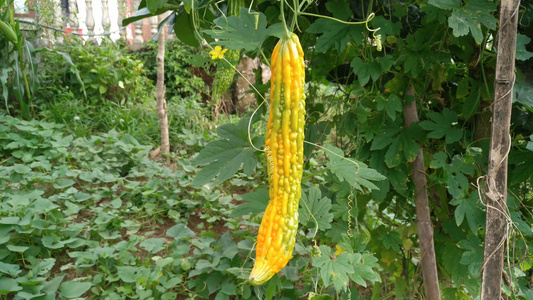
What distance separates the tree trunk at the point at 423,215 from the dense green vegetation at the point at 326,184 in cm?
4

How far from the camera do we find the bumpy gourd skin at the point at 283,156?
0.77 metres

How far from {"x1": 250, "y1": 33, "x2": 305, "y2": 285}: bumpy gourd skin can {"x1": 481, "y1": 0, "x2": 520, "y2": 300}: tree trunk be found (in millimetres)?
614

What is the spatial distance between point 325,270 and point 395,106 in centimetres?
55

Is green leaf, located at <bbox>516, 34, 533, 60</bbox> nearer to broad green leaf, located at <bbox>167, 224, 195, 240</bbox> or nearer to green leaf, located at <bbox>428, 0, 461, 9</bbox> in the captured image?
green leaf, located at <bbox>428, 0, 461, 9</bbox>

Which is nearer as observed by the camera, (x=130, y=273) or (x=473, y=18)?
(x=473, y=18)

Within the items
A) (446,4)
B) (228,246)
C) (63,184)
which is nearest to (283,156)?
(446,4)

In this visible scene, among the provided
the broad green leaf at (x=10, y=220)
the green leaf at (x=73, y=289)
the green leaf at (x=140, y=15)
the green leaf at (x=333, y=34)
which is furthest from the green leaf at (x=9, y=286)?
the green leaf at (x=333, y=34)

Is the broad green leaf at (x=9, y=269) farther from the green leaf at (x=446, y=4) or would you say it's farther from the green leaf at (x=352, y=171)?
the green leaf at (x=446, y=4)

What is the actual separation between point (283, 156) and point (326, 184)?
1.48 meters

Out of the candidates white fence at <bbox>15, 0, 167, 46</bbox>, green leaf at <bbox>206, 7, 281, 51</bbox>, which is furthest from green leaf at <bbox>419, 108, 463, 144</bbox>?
white fence at <bbox>15, 0, 167, 46</bbox>

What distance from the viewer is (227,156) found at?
1.30m

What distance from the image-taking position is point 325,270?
120cm

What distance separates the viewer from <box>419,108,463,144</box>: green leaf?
56.2 inches

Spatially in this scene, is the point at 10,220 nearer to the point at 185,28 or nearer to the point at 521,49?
the point at 185,28
